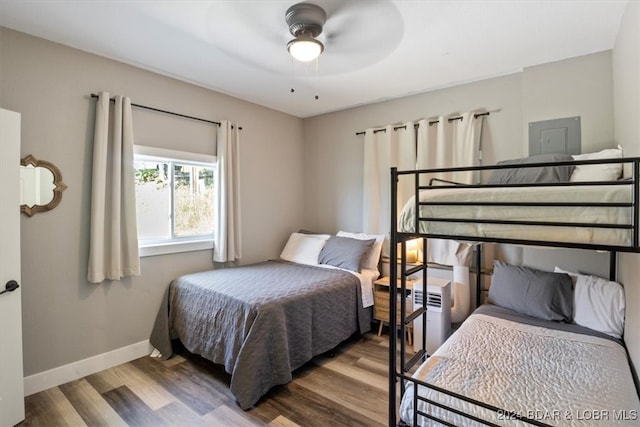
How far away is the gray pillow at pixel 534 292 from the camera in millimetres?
2316

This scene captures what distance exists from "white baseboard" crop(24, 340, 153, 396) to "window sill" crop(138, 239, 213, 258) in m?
0.83

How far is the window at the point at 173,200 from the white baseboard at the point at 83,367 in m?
0.87

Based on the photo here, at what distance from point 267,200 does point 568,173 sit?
3.05 m

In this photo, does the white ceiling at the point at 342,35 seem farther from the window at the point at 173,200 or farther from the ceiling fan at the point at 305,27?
the window at the point at 173,200

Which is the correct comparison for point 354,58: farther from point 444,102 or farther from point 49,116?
point 49,116

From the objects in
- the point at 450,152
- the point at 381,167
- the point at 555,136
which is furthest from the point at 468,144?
the point at 381,167

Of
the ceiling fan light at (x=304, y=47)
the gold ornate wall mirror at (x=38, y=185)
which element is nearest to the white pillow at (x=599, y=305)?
the ceiling fan light at (x=304, y=47)

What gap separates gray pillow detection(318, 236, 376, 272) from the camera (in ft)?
11.0

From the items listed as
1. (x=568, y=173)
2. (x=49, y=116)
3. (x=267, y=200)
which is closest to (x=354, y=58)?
(x=568, y=173)

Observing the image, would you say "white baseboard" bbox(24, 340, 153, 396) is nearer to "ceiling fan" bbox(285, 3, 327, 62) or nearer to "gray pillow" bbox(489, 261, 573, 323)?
"ceiling fan" bbox(285, 3, 327, 62)

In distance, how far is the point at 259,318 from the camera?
219 cm

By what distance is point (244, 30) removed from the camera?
7.09 ft

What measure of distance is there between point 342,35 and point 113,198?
2.24m

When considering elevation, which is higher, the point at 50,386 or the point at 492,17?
the point at 492,17
